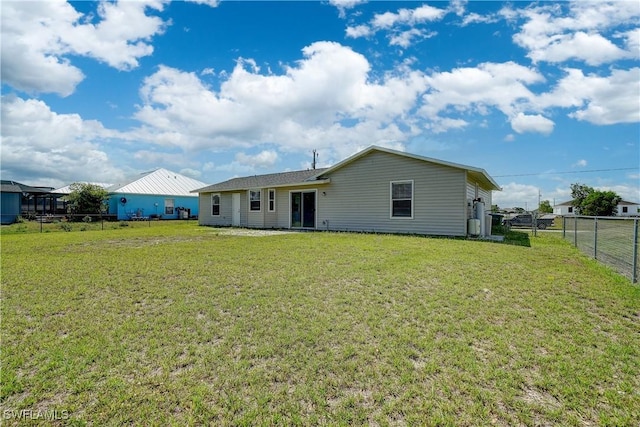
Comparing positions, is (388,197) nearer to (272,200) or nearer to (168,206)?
(272,200)

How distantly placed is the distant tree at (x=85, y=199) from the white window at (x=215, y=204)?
11.8 meters

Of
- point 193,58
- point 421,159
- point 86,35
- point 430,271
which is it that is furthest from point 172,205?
point 430,271

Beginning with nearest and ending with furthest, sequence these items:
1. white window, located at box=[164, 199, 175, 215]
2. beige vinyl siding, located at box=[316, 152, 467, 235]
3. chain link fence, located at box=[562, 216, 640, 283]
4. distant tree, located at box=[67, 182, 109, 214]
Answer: chain link fence, located at box=[562, 216, 640, 283] → beige vinyl siding, located at box=[316, 152, 467, 235] → distant tree, located at box=[67, 182, 109, 214] → white window, located at box=[164, 199, 175, 215]

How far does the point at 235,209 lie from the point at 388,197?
412 inches

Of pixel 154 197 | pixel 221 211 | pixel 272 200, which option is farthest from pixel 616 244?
pixel 154 197

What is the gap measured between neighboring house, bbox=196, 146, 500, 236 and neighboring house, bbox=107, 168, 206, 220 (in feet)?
41.6

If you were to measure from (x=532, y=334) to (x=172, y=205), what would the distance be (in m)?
33.2

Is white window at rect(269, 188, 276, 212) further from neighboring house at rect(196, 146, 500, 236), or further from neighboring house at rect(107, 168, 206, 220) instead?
neighboring house at rect(107, 168, 206, 220)

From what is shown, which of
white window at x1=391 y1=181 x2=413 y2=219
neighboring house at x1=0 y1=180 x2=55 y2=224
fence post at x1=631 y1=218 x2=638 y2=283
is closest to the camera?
fence post at x1=631 y1=218 x2=638 y2=283

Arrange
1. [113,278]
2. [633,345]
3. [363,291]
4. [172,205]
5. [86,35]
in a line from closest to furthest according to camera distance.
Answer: [633,345]
[363,291]
[113,278]
[86,35]
[172,205]

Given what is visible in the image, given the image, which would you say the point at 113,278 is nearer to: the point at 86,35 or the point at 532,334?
the point at 532,334

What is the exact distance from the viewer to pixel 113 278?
5660 millimetres

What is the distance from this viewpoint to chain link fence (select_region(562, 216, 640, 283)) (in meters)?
5.63

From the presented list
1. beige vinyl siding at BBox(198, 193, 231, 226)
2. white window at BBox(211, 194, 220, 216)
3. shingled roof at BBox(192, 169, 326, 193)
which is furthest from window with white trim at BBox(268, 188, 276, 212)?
white window at BBox(211, 194, 220, 216)
